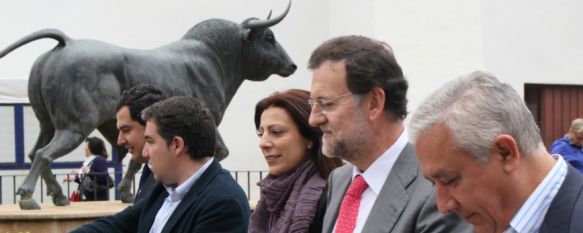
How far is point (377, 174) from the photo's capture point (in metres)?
2.96

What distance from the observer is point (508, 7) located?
1432 cm

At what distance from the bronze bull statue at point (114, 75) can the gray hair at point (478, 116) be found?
5.37 m

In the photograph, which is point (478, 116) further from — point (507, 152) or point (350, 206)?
point (350, 206)

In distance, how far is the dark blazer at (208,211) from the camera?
3.66 meters

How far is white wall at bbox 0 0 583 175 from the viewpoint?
44.8ft

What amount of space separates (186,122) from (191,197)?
0.30m

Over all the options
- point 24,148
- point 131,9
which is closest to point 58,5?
point 131,9

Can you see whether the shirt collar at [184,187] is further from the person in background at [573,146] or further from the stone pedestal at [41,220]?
the person in background at [573,146]

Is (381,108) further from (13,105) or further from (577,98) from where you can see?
(577,98)

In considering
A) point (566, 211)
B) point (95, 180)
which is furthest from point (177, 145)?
point (95, 180)

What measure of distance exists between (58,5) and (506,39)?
657cm

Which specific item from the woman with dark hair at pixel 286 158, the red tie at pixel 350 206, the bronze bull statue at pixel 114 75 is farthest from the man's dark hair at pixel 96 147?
the red tie at pixel 350 206

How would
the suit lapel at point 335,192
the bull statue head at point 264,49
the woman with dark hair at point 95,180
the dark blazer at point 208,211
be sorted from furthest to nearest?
the woman with dark hair at point 95,180 < the bull statue head at point 264,49 < the dark blazer at point 208,211 < the suit lapel at point 335,192

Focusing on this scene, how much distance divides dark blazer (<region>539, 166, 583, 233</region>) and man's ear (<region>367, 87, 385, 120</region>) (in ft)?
2.96
